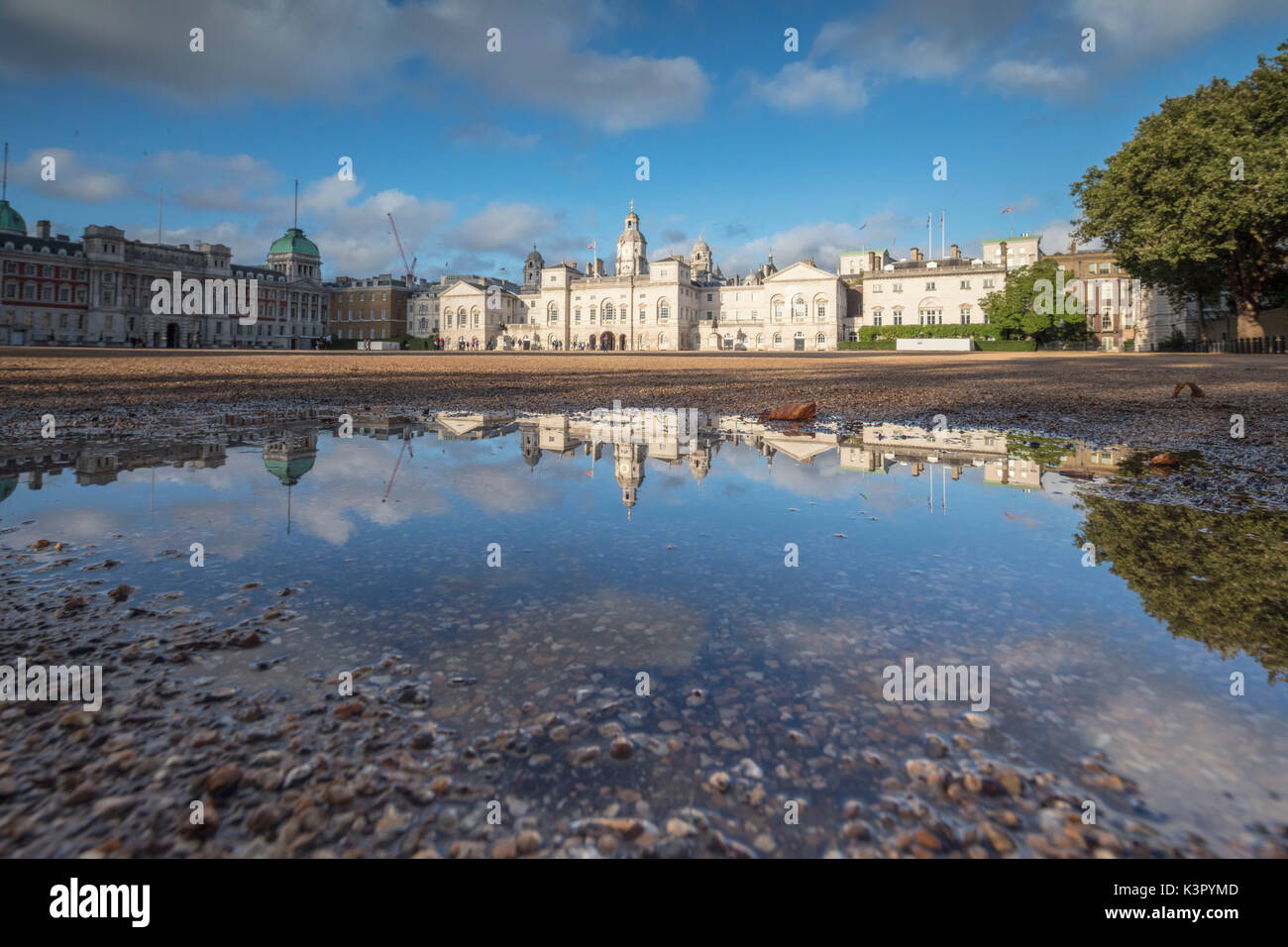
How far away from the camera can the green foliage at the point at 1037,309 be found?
63.5 m

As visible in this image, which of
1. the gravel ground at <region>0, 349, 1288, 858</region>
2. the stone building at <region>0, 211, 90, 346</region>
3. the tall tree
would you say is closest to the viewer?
the gravel ground at <region>0, 349, 1288, 858</region>

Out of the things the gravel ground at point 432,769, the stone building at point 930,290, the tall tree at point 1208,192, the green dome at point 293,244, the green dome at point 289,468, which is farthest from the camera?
the green dome at point 293,244

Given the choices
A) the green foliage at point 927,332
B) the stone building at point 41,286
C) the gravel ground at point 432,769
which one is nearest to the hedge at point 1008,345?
the green foliage at point 927,332

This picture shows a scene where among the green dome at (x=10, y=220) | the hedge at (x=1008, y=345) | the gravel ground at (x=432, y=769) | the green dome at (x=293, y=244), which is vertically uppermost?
the green dome at (x=293, y=244)

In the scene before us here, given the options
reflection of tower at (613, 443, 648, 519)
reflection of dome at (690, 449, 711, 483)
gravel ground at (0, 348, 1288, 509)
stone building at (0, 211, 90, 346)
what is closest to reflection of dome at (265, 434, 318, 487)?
gravel ground at (0, 348, 1288, 509)

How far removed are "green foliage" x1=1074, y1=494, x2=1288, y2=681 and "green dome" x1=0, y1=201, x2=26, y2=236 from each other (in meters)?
105

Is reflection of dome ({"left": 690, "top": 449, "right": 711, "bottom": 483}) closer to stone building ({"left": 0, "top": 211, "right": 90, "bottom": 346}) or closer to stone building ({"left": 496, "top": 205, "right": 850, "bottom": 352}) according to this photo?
stone building ({"left": 496, "top": 205, "right": 850, "bottom": 352})

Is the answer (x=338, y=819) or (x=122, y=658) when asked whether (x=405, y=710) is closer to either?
(x=338, y=819)

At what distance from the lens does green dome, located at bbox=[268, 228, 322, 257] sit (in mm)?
104775

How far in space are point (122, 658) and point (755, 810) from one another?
2033mm

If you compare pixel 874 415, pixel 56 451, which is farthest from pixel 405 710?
pixel 874 415

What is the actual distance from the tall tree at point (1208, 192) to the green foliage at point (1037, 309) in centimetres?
2942

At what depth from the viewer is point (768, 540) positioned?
3600 mm

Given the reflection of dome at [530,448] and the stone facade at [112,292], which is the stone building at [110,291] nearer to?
the stone facade at [112,292]
